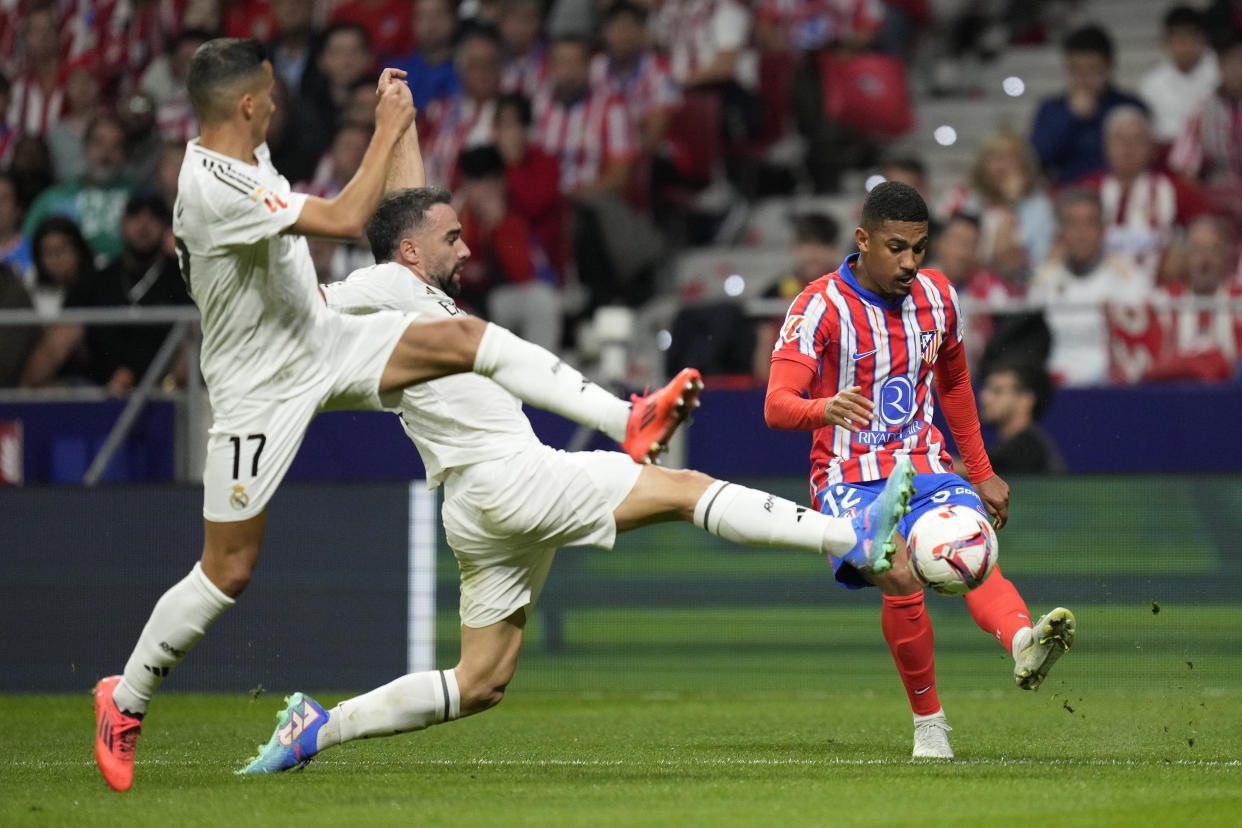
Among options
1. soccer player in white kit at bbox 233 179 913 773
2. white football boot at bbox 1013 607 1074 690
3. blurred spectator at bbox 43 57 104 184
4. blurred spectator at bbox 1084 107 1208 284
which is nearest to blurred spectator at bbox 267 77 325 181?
blurred spectator at bbox 43 57 104 184

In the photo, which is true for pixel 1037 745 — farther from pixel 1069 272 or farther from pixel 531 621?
pixel 1069 272

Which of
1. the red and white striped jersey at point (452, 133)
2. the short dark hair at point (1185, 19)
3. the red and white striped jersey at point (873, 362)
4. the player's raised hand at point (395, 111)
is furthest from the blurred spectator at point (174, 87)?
the red and white striped jersey at point (873, 362)

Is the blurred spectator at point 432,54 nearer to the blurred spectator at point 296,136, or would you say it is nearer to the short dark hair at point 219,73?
the blurred spectator at point 296,136

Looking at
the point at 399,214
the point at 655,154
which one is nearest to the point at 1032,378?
the point at 655,154

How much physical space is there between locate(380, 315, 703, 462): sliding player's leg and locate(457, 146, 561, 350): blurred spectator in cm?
598

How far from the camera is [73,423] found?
10.7 meters

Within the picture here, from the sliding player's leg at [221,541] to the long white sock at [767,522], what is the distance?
4.24 feet

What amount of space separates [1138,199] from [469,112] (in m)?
4.78

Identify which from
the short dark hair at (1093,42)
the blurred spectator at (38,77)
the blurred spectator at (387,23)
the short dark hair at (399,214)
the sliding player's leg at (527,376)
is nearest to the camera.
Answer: the sliding player's leg at (527,376)

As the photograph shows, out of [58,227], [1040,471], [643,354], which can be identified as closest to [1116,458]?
[1040,471]

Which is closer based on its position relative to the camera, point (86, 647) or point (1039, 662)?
point (1039, 662)

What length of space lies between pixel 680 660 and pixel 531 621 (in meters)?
0.80

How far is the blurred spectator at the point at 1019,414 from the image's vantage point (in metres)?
9.91

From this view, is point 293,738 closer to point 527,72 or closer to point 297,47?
point 527,72
